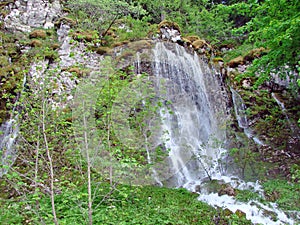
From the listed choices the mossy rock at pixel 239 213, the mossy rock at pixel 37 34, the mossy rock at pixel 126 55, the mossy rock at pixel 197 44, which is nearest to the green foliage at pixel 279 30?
the mossy rock at pixel 239 213

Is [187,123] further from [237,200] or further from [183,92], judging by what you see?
[237,200]

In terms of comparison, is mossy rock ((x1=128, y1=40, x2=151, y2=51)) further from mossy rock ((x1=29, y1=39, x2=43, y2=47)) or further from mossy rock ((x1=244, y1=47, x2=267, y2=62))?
mossy rock ((x1=244, y1=47, x2=267, y2=62))

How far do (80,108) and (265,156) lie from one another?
22.6 ft

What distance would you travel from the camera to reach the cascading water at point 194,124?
7.43 metres

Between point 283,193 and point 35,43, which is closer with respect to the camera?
point 283,193

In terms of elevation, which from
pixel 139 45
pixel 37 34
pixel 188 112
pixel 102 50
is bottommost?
pixel 188 112

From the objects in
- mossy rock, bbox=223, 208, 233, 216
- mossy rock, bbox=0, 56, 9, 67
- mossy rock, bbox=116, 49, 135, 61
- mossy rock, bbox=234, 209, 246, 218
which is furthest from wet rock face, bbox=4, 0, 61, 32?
mossy rock, bbox=234, 209, 246, 218

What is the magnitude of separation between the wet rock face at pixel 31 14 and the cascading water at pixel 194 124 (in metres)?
7.56

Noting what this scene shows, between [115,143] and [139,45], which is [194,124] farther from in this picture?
[115,143]

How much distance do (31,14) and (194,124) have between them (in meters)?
11.7

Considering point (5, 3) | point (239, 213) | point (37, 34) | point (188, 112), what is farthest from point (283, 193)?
point (5, 3)

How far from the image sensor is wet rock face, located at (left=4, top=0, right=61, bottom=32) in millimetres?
14423

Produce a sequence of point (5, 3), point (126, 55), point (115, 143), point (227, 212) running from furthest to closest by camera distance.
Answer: point (5, 3) < point (126, 55) < point (227, 212) < point (115, 143)

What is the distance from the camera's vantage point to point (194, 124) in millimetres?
10039
